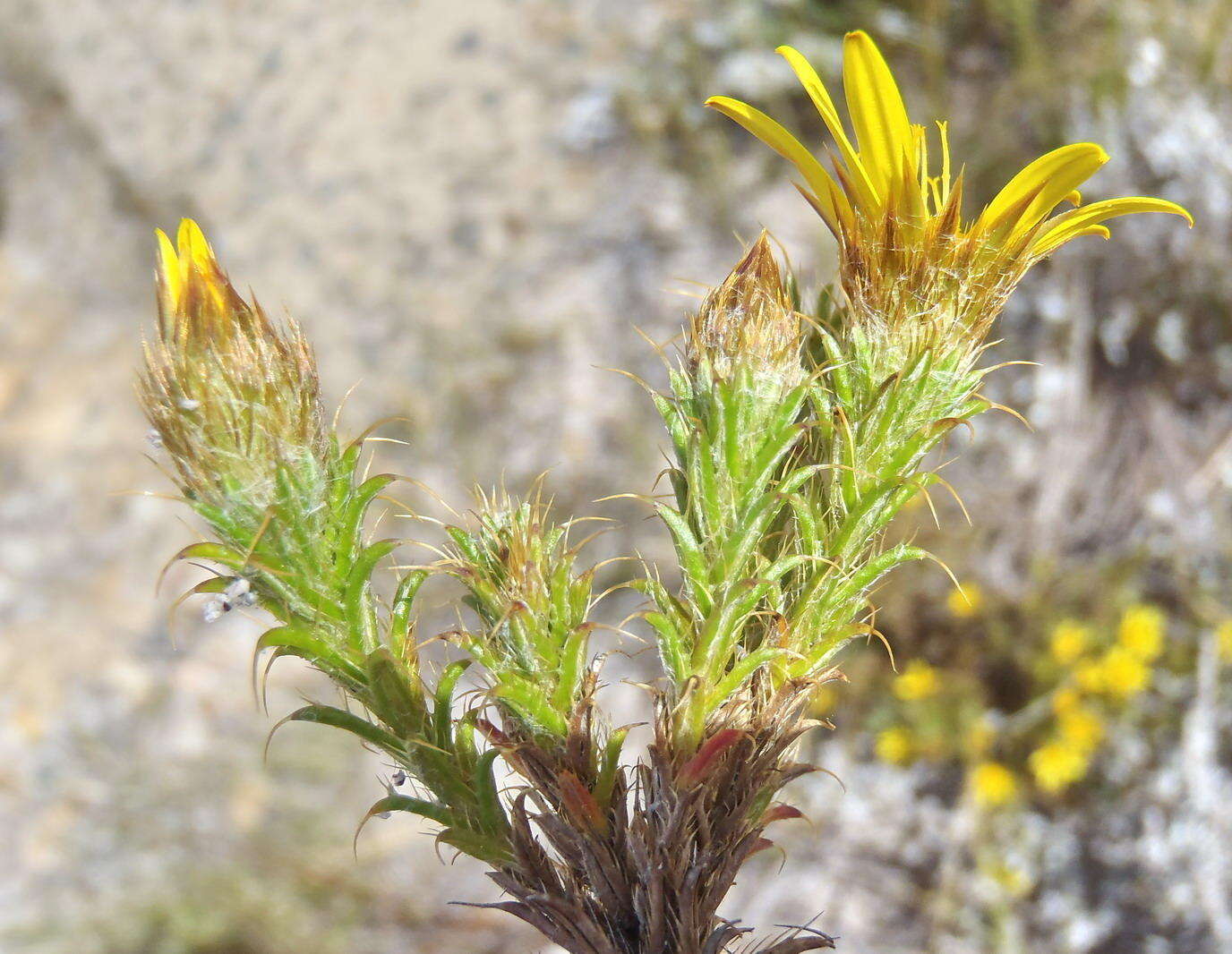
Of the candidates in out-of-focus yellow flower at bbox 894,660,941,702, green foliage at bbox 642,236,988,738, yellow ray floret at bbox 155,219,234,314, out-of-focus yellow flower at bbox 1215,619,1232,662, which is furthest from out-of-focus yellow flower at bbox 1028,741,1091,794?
yellow ray floret at bbox 155,219,234,314

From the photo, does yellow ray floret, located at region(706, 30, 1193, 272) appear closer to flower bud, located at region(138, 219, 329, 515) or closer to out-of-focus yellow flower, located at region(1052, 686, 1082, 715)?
flower bud, located at region(138, 219, 329, 515)

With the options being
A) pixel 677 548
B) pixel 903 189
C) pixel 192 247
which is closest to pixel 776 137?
pixel 903 189

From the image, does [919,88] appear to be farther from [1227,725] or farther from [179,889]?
[179,889]

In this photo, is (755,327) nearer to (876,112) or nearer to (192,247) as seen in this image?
(876,112)

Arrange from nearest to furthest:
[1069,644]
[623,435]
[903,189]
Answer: [903,189] < [1069,644] < [623,435]

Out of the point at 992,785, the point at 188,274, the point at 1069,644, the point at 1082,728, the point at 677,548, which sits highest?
the point at 1069,644

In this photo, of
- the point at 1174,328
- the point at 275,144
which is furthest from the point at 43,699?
the point at 1174,328
